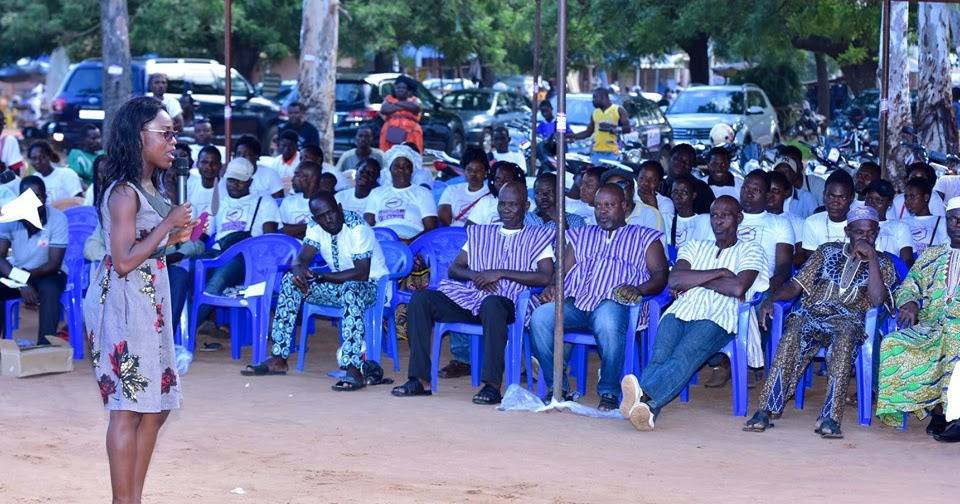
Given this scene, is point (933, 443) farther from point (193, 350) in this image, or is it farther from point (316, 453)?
point (193, 350)

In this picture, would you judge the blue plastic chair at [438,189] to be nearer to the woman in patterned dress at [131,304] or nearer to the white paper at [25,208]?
the white paper at [25,208]

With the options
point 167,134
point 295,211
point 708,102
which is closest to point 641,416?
point 167,134

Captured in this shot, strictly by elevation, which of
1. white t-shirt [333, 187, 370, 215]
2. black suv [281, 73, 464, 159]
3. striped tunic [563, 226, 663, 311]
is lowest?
striped tunic [563, 226, 663, 311]

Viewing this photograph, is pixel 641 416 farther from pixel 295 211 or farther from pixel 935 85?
pixel 935 85

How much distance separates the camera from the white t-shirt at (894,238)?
327 inches

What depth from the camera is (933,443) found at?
691 centimetres

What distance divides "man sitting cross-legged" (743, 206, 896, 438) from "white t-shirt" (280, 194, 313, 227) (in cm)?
405

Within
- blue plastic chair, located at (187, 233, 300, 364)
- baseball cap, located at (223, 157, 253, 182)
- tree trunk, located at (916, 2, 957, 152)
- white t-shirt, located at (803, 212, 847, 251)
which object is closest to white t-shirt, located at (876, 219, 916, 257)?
white t-shirt, located at (803, 212, 847, 251)

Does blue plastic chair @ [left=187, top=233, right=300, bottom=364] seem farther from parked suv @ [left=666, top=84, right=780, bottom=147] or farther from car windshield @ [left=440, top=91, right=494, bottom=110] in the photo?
car windshield @ [left=440, top=91, right=494, bottom=110]

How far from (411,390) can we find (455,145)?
16.4 metres

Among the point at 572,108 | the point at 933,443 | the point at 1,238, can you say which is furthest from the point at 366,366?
the point at 572,108

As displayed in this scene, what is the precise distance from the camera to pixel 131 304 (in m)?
4.84

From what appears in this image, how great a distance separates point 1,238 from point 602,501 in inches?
198

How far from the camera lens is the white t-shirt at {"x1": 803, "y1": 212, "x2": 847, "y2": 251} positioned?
8.38 m
